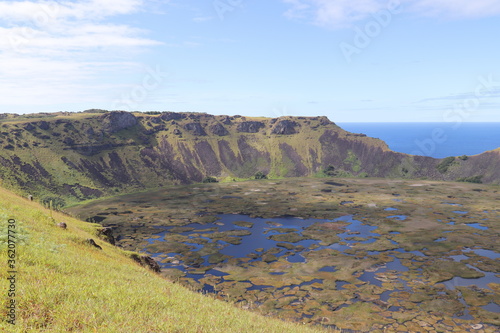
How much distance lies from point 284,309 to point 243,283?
39.9 feet

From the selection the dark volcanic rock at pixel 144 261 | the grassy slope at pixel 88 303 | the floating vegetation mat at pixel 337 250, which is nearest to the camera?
the grassy slope at pixel 88 303

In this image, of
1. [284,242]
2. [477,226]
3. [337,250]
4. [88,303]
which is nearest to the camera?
[88,303]

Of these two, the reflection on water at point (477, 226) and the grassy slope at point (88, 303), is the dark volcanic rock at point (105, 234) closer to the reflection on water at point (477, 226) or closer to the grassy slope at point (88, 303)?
the grassy slope at point (88, 303)

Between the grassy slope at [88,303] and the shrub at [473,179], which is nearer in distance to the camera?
the grassy slope at [88,303]

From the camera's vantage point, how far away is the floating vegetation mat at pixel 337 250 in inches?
1738

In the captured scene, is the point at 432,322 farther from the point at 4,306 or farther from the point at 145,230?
the point at 145,230

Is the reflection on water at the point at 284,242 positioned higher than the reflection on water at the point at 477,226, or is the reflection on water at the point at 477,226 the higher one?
the reflection on water at the point at 477,226

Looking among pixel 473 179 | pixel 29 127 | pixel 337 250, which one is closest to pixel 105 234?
pixel 337 250

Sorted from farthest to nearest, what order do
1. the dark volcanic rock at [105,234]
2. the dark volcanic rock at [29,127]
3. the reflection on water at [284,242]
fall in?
the dark volcanic rock at [29,127], the reflection on water at [284,242], the dark volcanic rock at [105,234]

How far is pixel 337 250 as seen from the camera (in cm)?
7175

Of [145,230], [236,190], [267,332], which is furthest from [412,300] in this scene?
[236,190]

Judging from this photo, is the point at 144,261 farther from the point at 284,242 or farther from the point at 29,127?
the point at 29,127

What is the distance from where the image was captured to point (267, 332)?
1186 cm

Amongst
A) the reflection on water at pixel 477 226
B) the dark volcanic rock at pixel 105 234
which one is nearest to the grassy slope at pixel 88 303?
the dark volcanic rock at pixel 105 234
